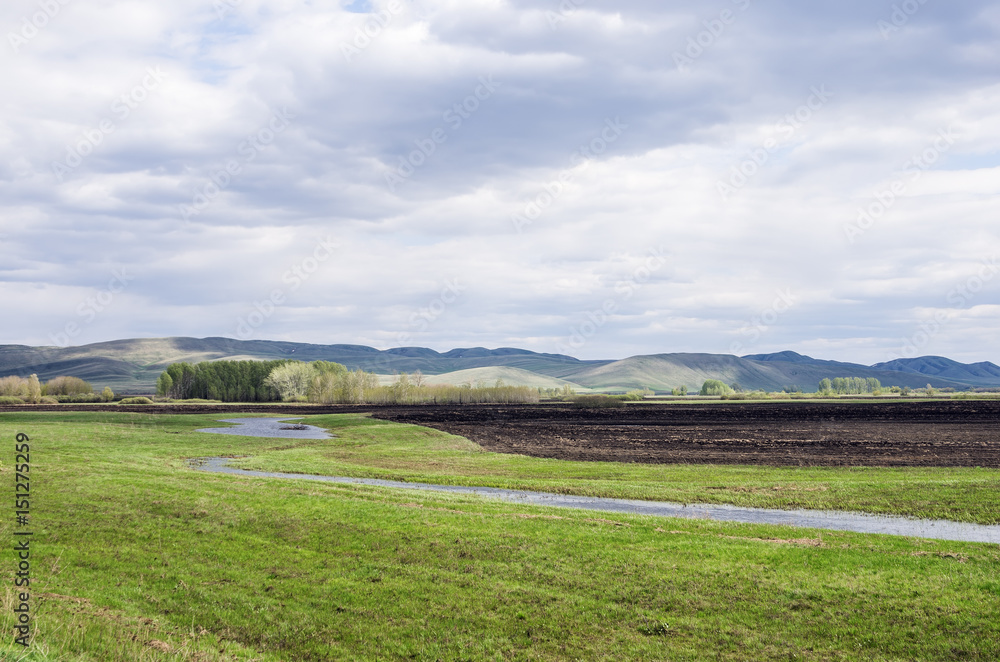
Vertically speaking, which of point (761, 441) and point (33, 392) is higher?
point (761, 441)

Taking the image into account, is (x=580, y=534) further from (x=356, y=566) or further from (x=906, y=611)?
(x=906, y=611)

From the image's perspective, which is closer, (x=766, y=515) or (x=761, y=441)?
(x=766, y=515)

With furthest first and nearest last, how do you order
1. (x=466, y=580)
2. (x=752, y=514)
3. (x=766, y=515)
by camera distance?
(x=752, y=514) → (x=766, y=515) → (x=466, y=580)

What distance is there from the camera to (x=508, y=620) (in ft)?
56.6

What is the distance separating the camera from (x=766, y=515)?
31891mm

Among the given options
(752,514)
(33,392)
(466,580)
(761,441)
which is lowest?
(33,392)

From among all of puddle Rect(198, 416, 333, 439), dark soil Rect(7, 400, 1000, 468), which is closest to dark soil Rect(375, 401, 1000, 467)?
dark soil Rect(7, 400, 1000, 468)

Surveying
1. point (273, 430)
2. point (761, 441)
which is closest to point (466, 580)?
point (761, 441)

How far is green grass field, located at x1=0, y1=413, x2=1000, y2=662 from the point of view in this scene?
51.8ft

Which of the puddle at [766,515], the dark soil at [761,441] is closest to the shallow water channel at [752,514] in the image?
the puddle at [766,515]

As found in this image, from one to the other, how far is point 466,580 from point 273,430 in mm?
78114

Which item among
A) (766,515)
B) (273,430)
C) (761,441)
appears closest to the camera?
(766,515)

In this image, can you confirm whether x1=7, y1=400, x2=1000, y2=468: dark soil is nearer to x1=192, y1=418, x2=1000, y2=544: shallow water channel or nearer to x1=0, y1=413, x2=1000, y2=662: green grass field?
x1=0, y1=413, x2=1000, y2=662: green grass field

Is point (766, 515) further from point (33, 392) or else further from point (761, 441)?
point (33, 392)
